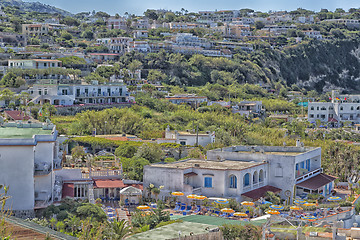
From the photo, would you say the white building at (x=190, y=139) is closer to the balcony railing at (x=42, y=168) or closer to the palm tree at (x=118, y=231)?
the balcony railing at (x=42, y=168)

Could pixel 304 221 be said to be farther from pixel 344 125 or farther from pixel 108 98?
pixel 344 125

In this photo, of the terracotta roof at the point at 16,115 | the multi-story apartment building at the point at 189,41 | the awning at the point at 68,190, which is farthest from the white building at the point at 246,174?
the multi-story apartment building at the point at 189,41

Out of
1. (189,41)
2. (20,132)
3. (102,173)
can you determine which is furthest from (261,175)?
(189,41)

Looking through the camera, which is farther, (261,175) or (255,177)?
(261,175)

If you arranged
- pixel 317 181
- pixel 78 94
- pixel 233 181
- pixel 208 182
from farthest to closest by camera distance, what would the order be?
pixel 78 94 → pixel 317 181 → pixel 208 182 → pixel 233 181

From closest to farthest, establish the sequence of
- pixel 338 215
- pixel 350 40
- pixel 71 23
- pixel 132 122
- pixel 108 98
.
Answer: pixel 338 215
pixel 132 122
pixel 108 98
pixel 71 23
pixel 350 40

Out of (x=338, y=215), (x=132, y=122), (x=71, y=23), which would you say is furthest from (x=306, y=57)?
(x=338, y=215)

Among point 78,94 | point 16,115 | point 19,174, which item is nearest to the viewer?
point 19,174

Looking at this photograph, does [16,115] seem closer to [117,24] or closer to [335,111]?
[335,111]
